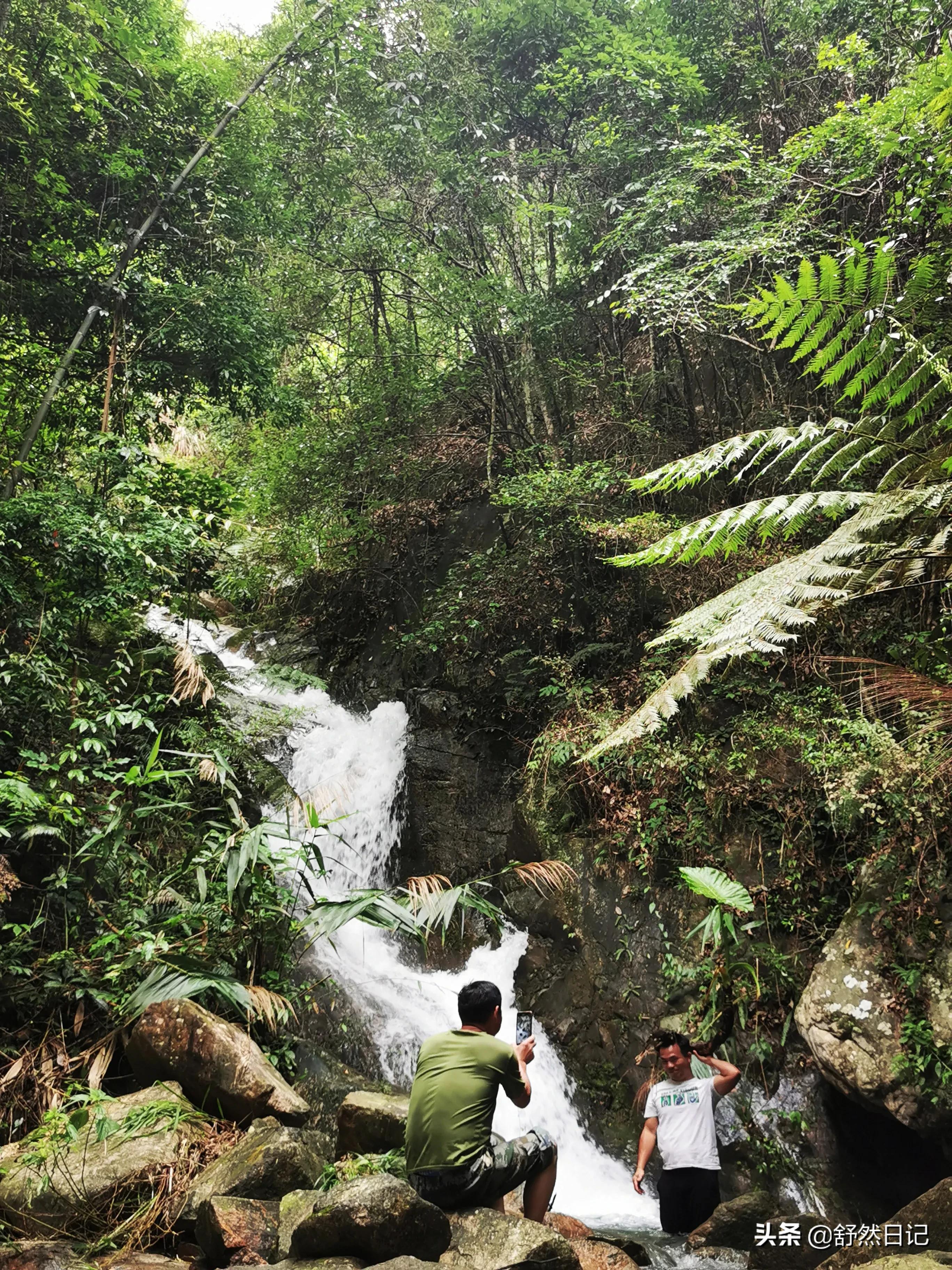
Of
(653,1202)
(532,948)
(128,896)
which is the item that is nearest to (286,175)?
(128,896)

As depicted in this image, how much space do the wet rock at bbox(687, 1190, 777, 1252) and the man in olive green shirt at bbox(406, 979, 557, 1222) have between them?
123 centimetres

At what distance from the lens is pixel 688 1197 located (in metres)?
4.03

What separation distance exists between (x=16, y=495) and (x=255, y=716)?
3.78 metres

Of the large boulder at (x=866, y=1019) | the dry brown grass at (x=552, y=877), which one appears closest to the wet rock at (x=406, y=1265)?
the large boulder at (x=866, y=1019)

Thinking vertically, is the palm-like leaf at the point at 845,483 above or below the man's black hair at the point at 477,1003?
above

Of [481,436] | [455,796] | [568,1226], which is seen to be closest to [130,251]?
[481,436]

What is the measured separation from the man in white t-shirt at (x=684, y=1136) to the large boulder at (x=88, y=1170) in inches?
98.4

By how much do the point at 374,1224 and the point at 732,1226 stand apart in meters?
2.41

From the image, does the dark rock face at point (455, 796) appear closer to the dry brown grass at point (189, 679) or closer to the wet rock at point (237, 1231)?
the dry brown grass at point (189, 679)

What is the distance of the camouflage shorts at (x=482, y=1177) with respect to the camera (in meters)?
3.14

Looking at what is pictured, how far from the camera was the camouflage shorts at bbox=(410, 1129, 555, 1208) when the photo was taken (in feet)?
10.3

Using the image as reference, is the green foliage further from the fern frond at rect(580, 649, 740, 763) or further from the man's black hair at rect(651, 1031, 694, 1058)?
the fern frond at rect(580, 649, 740, 763)

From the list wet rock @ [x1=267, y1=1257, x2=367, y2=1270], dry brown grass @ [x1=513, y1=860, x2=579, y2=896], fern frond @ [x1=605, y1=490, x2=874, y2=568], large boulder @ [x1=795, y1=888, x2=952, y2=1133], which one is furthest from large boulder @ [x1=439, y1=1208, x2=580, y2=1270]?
dry brown grass @ [x1=513, y1=860, x2=579, y2=896]

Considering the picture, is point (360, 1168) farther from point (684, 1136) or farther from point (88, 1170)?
point (684, 1136)
